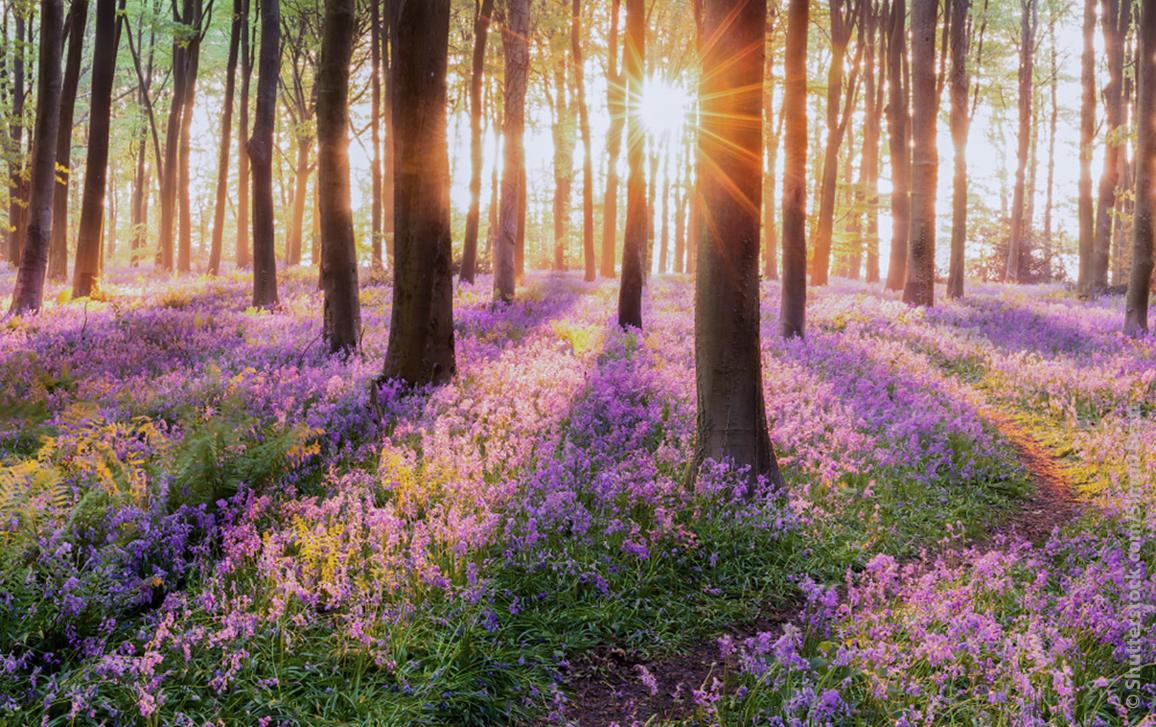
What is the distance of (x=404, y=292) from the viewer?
25.7 ft

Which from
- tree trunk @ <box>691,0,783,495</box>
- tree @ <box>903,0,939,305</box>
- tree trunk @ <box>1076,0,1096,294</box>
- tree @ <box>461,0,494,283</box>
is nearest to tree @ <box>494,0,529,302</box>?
tree @ <box>461,0,494,283</box>

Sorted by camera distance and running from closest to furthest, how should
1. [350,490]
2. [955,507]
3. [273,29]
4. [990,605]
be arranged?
1. [990,605]
2. [350,490]
3. [955,507]
4. [273,29]

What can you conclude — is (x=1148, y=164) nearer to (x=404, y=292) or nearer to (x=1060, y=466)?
(x=1060, y=466)

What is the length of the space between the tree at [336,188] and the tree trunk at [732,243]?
5936mm

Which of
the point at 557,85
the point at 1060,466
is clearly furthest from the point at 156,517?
the point at 557,85

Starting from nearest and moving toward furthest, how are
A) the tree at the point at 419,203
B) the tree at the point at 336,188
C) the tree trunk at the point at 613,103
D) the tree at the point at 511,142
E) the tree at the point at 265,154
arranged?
the tree at the point at 419,203 → the tree at the point at 336,188 → the tree at the point at 265,154 → the tree at the point at 511,142 → the tree trunk at the point at 613,103

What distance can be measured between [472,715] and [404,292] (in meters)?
5.40

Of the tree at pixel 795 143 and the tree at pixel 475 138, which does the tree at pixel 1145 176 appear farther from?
the tree at pixel 475 138

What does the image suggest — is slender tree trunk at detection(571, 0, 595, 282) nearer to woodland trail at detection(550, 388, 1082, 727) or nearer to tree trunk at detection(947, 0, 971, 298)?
tree trunk at detection(947, 0, 971, 298)

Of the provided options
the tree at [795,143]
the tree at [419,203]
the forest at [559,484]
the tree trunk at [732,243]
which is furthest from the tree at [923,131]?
the tree at [419,203]

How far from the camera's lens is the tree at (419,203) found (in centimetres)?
779

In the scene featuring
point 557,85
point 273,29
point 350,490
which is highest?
point 557,85

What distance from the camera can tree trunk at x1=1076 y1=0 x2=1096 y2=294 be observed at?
20812 millimetres

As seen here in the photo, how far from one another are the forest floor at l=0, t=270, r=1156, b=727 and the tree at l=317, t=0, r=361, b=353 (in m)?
1.43
